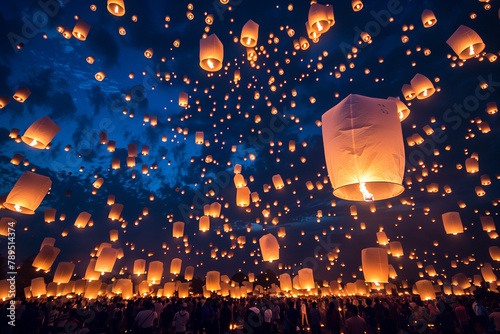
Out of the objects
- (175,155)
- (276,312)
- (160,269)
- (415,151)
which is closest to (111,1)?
(276,312)

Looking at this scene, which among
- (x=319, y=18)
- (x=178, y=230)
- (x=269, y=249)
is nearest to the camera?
(x=319, y=18)

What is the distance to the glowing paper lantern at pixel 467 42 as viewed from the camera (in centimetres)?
516

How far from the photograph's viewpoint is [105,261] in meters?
11.0

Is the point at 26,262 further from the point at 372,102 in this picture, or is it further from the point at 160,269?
the point at 372,102

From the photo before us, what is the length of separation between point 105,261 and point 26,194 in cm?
725

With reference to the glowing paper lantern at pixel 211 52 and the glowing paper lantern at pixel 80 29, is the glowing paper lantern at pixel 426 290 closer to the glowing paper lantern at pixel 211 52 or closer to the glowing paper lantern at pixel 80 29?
the glowing paper lantern at pixel 211 52

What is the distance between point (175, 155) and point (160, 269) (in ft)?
48.2

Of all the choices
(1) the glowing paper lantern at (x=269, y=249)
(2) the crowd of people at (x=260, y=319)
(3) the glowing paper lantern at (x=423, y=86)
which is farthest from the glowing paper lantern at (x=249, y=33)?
(1) the glowing paper lantern at (x=269, y=249)

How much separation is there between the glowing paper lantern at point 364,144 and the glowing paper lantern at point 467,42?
176 inches

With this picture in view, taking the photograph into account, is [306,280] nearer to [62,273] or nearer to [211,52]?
[211,52]

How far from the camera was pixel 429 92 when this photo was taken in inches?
239

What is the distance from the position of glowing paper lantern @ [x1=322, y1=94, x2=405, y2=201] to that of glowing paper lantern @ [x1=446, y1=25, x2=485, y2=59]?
446cm

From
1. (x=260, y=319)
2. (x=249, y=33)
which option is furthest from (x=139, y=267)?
(x=249, y=33)

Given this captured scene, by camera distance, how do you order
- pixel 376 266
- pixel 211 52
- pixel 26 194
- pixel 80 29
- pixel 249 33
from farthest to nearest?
pixel 376 266 < pixel 80 29 < pixel 249 33 < pixel 211 52 < pixel 26 194
